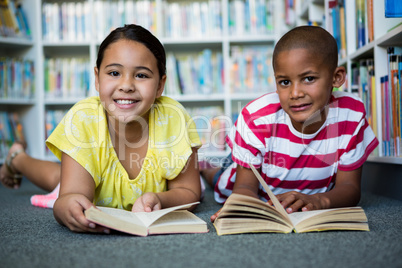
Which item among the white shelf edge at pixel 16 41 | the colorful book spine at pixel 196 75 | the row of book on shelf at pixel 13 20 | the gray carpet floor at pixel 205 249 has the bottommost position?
the gray carpet floor at pixel 205 249

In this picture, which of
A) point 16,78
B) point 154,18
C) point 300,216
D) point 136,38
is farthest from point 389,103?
point 16,78

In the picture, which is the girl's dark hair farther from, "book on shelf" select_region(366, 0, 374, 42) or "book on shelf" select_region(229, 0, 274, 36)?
"book on shelf" select_region(229, 0, 274, 36)

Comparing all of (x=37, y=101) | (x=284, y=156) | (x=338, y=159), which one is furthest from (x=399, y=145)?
(x=37, y=101)

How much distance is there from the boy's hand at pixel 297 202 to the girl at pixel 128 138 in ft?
0.96

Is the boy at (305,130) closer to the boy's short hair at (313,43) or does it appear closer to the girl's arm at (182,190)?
the boy's short hair at (313,43)

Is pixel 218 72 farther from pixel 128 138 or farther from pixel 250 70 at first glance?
pixel 128 138

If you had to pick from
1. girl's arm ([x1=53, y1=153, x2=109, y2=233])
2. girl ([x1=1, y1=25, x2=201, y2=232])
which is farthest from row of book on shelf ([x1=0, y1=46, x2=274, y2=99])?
girl's arm ([x1=53, y1=153, x2=109, y2=233])

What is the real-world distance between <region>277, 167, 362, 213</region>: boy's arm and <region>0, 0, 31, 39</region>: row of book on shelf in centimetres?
222

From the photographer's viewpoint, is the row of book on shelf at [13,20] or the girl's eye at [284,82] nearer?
the girl's eye at [284,82]

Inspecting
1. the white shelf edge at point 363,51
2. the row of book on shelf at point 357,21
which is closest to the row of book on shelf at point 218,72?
the row of book on shelf at point 357,21

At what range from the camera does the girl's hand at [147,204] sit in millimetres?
974

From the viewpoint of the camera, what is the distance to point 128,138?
1.20 metres

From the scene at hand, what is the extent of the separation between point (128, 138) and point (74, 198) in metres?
0.33

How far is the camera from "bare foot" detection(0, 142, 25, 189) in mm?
1738
